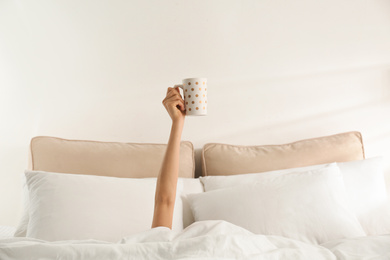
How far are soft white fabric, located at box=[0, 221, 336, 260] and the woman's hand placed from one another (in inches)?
25.4

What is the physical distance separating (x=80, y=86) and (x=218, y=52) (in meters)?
0.91

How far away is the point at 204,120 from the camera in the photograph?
2.87 m

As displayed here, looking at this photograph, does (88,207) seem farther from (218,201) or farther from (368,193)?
(368,193)

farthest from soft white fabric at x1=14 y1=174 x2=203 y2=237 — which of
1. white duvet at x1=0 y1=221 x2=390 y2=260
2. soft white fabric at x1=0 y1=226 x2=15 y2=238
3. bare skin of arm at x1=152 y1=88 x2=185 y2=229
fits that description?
white duvet at x1=0 y1=221 x2=390 y2=260

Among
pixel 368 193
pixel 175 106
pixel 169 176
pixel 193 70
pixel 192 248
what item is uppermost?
pixel 193 70

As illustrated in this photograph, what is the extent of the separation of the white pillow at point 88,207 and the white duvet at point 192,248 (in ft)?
1.94

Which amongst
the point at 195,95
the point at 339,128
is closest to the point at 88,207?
the point at 195,95

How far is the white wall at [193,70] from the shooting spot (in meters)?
2.81

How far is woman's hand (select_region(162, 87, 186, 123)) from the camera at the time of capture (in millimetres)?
2006

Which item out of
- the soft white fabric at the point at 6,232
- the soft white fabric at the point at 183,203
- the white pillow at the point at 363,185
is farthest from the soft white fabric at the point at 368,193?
the soft white fabric at the point at 6,232

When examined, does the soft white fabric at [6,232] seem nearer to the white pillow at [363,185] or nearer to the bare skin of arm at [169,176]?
the bare skin of arm at [169,176]

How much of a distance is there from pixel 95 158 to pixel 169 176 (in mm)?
691

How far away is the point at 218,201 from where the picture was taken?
7.21 feet

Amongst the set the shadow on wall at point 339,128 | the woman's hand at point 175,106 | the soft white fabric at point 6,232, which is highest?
the woman's hand at point 175,106
